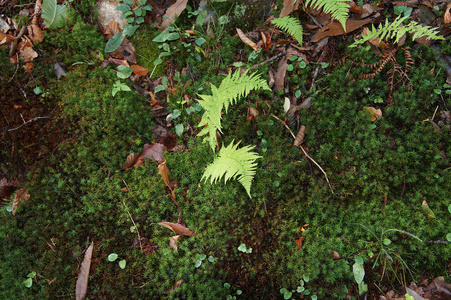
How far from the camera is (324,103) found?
3461mm

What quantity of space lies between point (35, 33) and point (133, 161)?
2.46m

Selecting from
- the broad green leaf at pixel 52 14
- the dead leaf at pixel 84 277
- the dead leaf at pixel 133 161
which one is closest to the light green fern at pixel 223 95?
the dead leaf at pixel 133 161

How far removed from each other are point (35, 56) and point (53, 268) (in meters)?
2.86

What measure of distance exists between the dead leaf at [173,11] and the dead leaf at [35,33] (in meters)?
1.75

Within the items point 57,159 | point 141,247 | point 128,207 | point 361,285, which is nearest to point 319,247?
point 361,285

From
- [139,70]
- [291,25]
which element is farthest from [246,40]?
[139,70]

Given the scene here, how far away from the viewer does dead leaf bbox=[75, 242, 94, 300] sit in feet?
9.73

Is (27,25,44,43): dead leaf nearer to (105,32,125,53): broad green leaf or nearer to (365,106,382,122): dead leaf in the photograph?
(105,32,125,53): broad green leaf

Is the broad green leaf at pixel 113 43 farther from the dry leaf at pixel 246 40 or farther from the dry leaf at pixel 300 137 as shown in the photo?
the dry leaf at pixel 300 137

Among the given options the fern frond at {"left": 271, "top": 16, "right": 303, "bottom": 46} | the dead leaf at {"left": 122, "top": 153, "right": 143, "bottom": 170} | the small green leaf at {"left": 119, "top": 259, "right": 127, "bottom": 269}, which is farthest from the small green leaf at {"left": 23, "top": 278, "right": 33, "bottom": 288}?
the fern frond at {"left": 271, "top": 16, "right": 303, "bottom": 46}

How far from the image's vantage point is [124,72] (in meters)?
3.81

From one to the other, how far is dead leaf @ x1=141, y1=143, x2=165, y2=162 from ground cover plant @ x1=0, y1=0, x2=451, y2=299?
0.04 meters

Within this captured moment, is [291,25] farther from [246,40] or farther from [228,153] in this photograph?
[228,153]

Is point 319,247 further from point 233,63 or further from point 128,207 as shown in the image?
point 233,63
